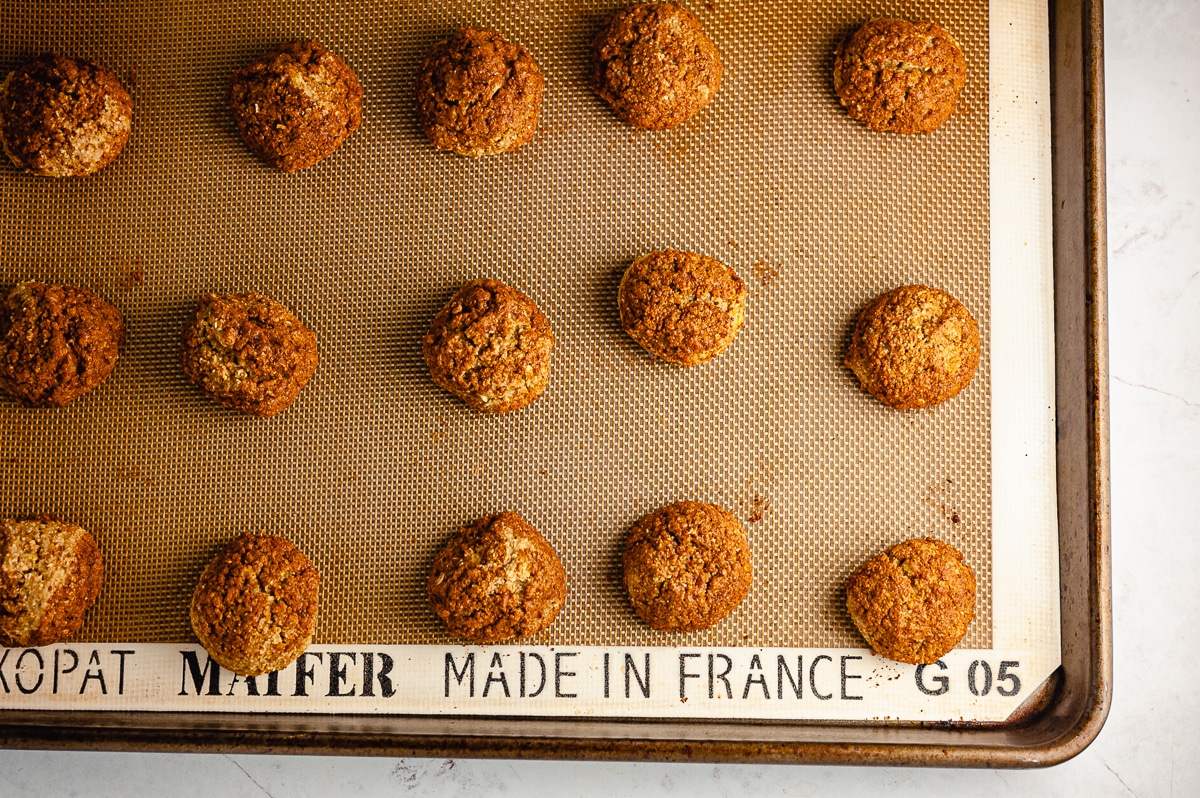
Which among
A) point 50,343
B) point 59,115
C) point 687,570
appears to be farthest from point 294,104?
point 687,570

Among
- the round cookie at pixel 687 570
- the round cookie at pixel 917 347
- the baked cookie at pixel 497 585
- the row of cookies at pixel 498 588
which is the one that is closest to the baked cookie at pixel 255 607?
the row of cookies at pixel 498 588

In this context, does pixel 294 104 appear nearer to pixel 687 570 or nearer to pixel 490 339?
pixel 490 339

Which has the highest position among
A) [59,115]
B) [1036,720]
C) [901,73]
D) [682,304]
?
[901,73]

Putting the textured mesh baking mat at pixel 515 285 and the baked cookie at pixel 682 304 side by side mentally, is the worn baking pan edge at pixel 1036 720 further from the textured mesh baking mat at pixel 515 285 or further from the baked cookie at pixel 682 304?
the baked cookie at pixel 682 304

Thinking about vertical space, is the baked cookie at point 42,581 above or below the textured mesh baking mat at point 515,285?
below

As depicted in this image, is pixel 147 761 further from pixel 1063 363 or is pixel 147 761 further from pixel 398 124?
pixel 1063 363

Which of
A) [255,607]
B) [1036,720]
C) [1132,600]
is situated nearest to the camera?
[255,607]

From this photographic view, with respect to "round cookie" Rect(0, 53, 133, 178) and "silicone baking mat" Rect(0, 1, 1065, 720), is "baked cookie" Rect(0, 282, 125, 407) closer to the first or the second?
"silicone baking mat" Rect(0, 1, 1065, 720)

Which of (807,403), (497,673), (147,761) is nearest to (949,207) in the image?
(807,403)

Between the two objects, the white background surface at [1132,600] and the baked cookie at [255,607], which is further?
the white background surface at [1132,600]
